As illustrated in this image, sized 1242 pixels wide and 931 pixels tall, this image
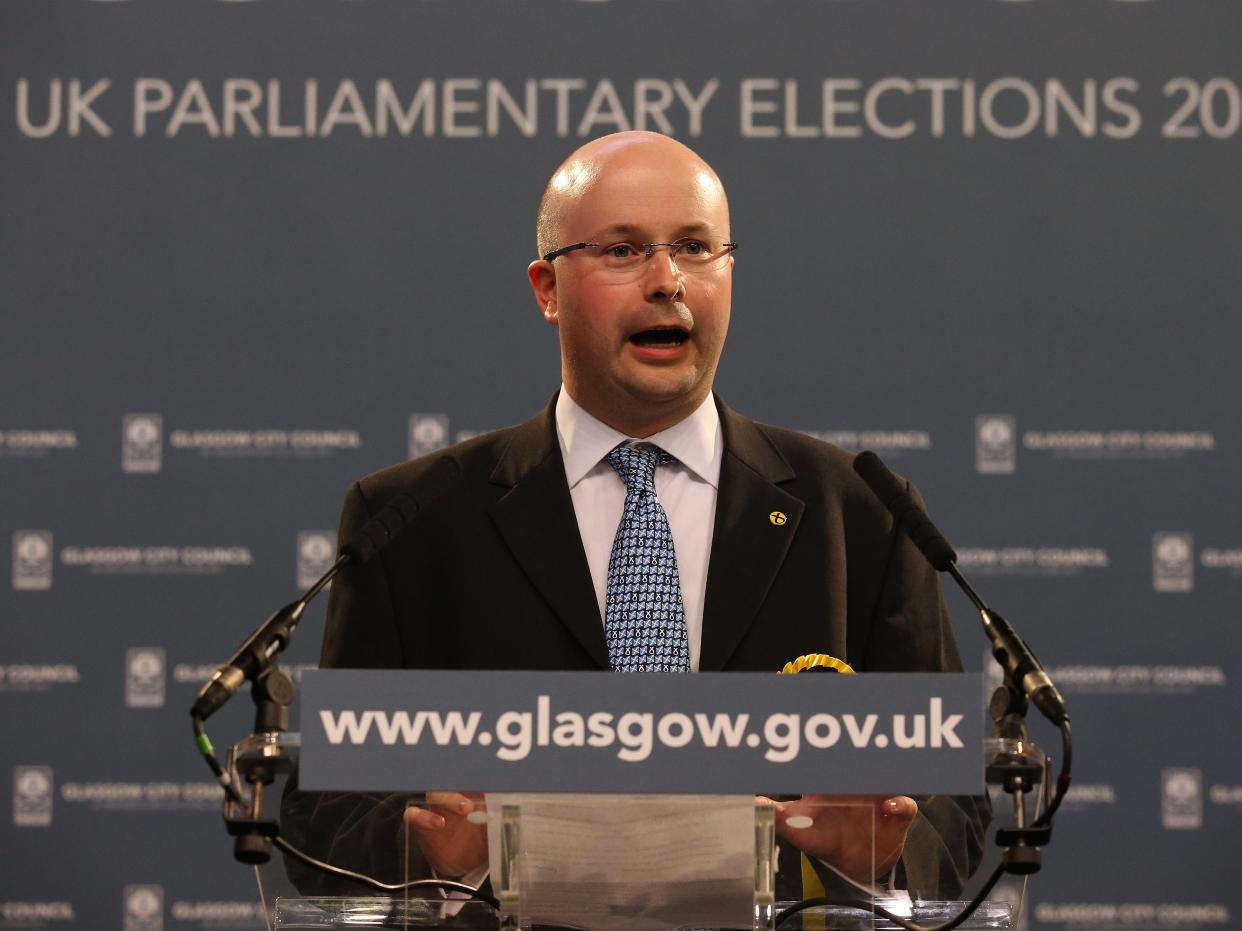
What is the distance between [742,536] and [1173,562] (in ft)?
8.20

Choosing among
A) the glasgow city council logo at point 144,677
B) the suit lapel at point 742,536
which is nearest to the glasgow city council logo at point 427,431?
the glasgow city council logo at point 144,677

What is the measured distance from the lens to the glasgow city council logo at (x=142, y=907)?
4.75 metres

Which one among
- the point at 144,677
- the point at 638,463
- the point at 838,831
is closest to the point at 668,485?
the point at 638,463

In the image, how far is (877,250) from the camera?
485cm

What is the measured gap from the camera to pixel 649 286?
8.52 ft

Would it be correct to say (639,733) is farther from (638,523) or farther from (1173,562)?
(1173,562)

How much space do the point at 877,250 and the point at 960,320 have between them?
0.30m

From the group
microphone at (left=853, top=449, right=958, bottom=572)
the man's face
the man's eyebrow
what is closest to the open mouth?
the man's face

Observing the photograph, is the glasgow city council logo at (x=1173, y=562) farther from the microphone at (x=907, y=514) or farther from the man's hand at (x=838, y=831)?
the man's hand at (x=838, y=831)

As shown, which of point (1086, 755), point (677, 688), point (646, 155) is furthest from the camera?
point (1086, 755)

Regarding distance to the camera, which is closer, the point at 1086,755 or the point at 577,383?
the point at 577,383

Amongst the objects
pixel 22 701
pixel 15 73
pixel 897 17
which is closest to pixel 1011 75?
pixel 897 17

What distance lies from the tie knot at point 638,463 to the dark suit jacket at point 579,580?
9cm

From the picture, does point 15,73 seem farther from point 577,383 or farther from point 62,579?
point 577,383
